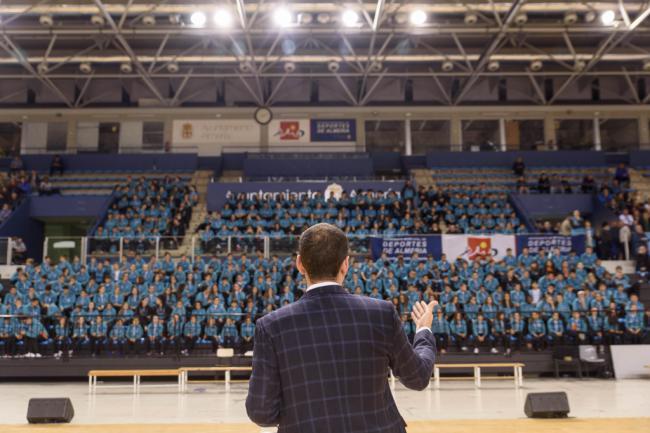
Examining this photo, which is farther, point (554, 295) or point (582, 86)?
point (582, 86)

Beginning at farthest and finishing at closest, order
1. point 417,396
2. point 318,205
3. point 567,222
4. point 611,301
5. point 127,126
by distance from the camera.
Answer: point 127,126
point 318,205
point 567,222
point 611,301
point 417,396

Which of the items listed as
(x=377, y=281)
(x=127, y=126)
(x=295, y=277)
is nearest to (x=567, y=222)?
(x=377, y=281)

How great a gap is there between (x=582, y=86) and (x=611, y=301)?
2022 centimetres

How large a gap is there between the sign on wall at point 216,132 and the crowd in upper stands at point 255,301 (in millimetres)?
14166

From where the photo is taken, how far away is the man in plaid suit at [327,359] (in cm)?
215

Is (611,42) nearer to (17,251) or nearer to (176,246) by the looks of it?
(176,246)

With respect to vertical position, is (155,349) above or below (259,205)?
below

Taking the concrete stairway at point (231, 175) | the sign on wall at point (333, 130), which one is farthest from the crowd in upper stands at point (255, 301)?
the sign on wall at point (333, 130)

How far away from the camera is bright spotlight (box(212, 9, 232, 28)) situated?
70.2 feet

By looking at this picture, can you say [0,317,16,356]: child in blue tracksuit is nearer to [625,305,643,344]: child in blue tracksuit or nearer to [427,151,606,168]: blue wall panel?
[625,305,643,344]: child in blue tracksuit

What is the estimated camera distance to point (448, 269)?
1859cm

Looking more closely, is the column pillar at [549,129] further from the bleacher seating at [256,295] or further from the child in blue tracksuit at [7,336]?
the child in blue tracksuit at [7,336]

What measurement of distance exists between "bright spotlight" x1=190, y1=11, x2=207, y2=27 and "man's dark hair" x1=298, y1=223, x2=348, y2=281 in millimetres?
21623

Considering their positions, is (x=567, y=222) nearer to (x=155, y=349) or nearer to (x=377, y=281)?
(x=377, y=281)
